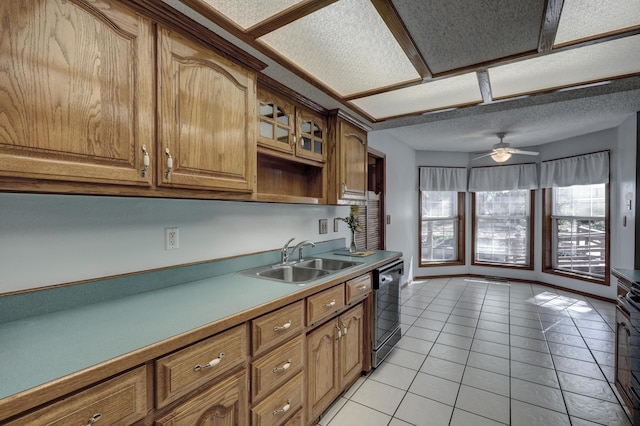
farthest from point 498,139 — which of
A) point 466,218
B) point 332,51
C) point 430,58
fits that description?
point 332,51

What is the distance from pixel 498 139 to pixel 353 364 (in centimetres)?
424

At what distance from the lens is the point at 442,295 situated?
14.4ft

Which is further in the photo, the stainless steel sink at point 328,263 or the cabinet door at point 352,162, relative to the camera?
the cabinet door at point 352,162

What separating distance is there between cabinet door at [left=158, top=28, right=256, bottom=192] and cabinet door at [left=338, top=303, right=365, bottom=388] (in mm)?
1130

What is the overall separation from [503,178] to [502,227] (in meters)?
0.92

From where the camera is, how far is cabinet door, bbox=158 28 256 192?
1222mm

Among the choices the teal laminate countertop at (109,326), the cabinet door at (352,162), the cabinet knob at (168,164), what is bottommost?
the teal laminate countertop at (109,326)

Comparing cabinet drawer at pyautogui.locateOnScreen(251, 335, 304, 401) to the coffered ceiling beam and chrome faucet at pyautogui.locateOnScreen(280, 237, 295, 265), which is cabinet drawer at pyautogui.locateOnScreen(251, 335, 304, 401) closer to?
chrome faucet at pyautogui.locateOnScreen(280, 237, 295, 265)

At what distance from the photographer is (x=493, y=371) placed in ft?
7.79

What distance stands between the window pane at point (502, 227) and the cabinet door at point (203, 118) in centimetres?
529

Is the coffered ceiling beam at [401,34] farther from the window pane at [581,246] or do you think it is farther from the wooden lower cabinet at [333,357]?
the window pane at [581,246]

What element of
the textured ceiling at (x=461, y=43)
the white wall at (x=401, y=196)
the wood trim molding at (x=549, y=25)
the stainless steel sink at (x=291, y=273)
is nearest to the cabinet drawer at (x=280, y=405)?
the stainless steel sink at (x=291, y=273)

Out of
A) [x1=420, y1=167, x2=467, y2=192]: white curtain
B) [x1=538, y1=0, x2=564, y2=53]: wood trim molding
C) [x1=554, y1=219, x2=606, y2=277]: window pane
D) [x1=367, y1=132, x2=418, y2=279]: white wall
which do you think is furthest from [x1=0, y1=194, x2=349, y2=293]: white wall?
[x1=554, y1=219, x2=606, y2=277]: window pane

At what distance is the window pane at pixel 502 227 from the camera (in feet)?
17.3
